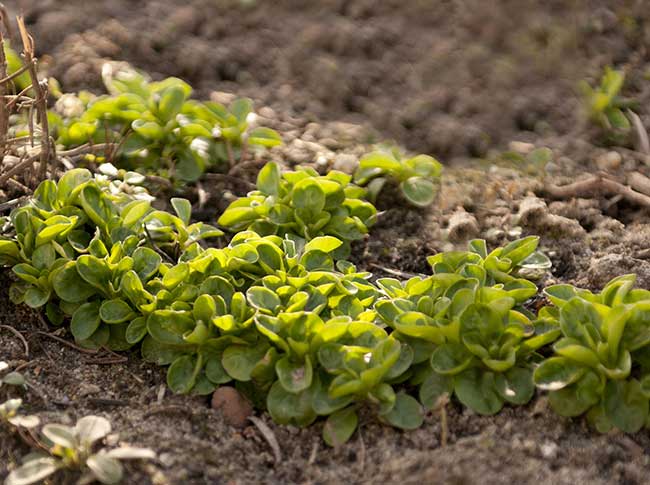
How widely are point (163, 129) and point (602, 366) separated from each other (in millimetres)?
1809

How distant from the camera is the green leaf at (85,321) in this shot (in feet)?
8.73

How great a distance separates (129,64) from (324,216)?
160cm

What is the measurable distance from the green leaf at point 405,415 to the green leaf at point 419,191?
1.04 metres

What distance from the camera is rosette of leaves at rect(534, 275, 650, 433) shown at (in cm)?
228

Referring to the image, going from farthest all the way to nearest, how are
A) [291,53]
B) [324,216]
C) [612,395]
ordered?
[291,53] → [324,216] → [612,395]

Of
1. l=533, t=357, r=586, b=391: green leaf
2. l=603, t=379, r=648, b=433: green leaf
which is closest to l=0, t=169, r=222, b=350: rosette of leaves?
l=533, t=357, r=586, b=391: green leaf

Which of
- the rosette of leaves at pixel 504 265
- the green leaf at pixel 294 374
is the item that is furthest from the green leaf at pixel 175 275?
the rosette of leaves at pixel 504 265

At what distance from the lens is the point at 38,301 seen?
2.69 meters

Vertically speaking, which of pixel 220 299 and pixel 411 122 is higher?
pixel 220 299

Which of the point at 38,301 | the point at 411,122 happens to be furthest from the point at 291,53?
the point at 38,301

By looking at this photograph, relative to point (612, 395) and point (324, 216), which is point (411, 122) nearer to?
point (324, 216)

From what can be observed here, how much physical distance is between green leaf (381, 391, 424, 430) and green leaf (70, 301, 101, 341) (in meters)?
0.90

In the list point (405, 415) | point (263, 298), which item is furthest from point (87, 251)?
point (405, 415)

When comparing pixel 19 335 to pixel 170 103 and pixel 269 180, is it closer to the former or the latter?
pixel 269 180
